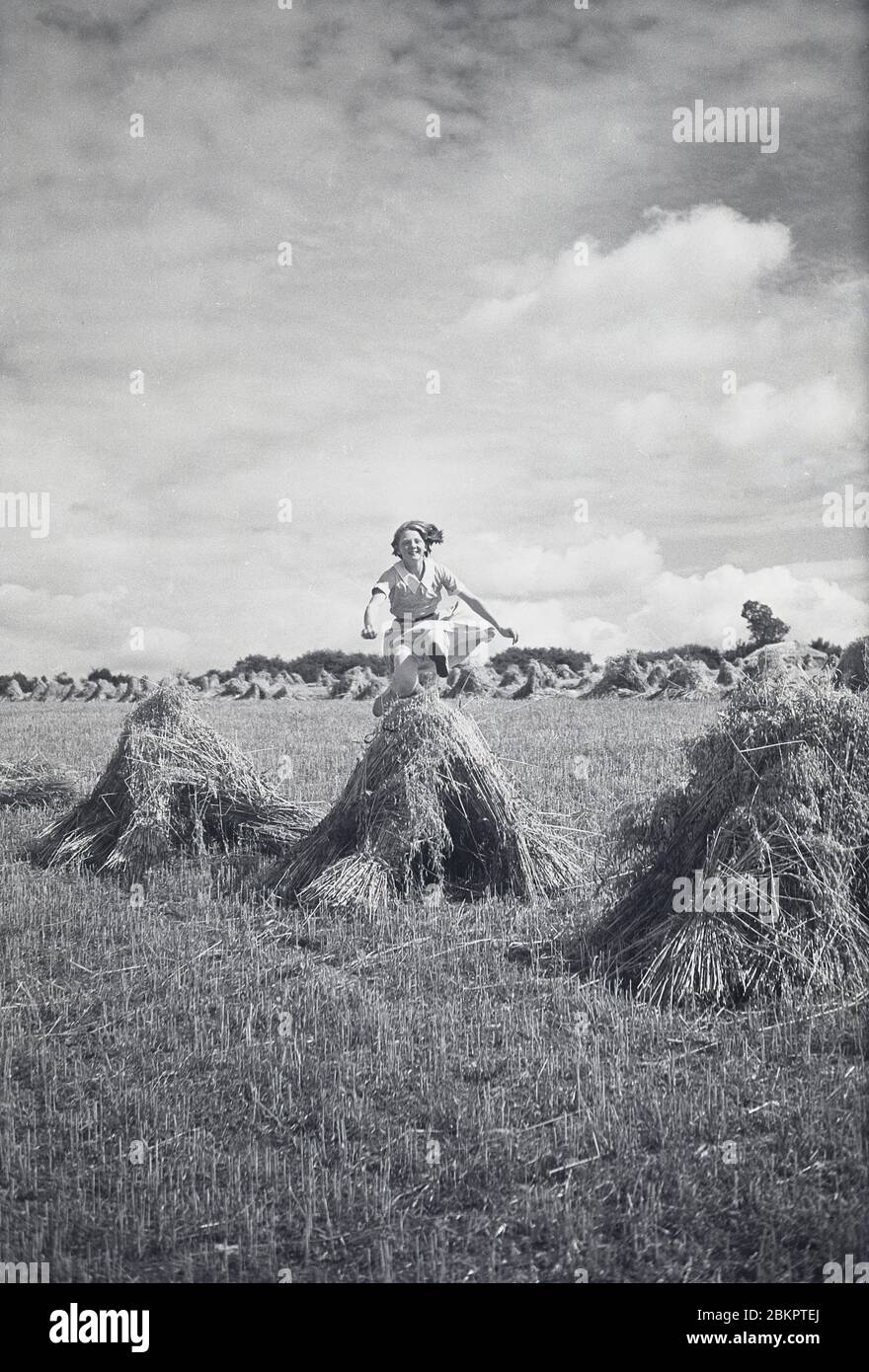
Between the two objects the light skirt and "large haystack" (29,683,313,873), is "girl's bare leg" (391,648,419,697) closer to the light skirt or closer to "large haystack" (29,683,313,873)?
the light skirt

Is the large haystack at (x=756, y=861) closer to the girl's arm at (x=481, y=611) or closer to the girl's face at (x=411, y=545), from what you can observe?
the girl's arm at (x=481, y=611)

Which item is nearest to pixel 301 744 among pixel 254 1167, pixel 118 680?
pixel 254 1167

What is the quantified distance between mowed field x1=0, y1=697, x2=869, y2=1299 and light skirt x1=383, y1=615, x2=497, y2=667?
8.54 feet

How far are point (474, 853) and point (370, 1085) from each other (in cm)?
378

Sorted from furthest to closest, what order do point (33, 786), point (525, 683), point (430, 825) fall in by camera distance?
1. point (525, 683)
2. point (33, 786)
3. point (430, 825)

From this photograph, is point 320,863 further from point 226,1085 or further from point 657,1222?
point 657,1222

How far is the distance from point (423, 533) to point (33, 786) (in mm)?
6161

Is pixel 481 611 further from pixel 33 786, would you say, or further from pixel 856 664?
pixel 856 664

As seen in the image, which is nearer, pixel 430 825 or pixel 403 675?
pixel 430 825

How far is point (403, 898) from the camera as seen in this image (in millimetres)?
8312

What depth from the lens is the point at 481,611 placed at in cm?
975

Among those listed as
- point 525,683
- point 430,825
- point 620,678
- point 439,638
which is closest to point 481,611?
point 439,638

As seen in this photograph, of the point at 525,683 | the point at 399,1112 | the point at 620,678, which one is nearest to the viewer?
the point at 399,1112

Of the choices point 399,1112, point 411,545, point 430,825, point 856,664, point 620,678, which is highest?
point 620,678
